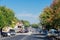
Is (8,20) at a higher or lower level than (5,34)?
higher

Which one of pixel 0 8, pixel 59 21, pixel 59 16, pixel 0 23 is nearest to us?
pixel 59 16

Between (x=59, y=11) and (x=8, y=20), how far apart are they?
198 ft

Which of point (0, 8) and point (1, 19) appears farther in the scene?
point (0, 8)

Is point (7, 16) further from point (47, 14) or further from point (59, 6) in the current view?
point (59, 6)

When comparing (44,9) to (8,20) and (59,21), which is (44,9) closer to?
(8,20)

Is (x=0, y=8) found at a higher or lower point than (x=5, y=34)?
higher

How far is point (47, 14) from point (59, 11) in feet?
110

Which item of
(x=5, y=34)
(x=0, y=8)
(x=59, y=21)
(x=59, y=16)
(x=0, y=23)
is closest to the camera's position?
(x=59, y=16)

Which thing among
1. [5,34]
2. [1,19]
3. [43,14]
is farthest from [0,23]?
[43,14]

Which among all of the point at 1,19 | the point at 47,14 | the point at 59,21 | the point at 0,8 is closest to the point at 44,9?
the point at 47,14

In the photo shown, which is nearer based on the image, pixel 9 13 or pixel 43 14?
pixel 43 14

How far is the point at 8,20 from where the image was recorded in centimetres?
10738

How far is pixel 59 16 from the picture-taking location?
48.4 meters

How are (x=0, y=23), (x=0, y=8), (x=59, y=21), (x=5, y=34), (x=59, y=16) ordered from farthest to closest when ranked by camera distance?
(x=0, y=8) → (x=0, y=23) → (x=5, y=34) → (x=59, y=21) → (x=59, y=16)
